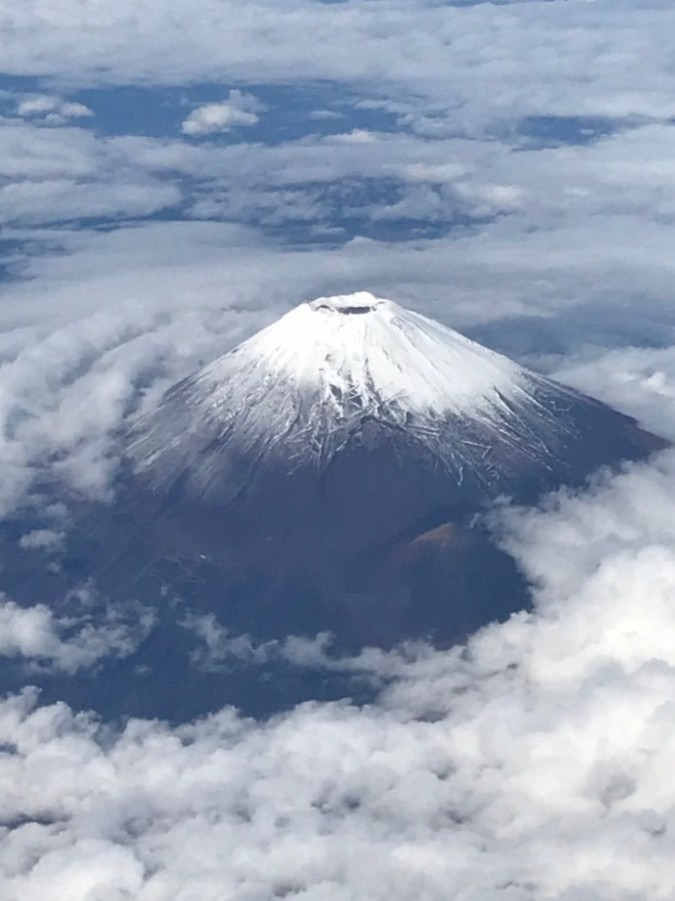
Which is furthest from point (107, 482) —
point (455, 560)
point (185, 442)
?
point (455, 560)

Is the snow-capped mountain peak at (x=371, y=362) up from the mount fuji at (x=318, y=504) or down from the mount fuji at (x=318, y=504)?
up

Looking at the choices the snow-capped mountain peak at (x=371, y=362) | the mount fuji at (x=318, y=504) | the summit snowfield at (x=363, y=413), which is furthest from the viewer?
the snow-capped mountain peak at (x=371, y=362)

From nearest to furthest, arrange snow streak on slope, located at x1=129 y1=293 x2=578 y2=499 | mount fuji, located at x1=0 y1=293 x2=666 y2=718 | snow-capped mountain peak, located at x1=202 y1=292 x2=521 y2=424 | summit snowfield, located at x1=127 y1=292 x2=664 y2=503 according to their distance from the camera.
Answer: mount fuji, located at x1=0 y1=293 x2=666 y2=718, summit snowfield, located at x1=127 y1=292 x2=664 y2=503, snow streak on slope, located at x1=129 y1=293 x2=578 y2=499, snow-capped mountain peak, located at x1=202 y1=292 x2=521 y2=424

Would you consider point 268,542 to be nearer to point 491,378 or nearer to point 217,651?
point 217,651

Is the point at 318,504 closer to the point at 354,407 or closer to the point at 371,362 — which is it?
the point at 354,407

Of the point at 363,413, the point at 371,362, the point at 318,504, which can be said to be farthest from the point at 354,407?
the point at 318,504

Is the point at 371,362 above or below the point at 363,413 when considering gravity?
above

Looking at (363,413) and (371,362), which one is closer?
(371,362)

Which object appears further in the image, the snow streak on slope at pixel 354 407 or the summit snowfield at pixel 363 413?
the snow streak on slope at pixel 354 407
